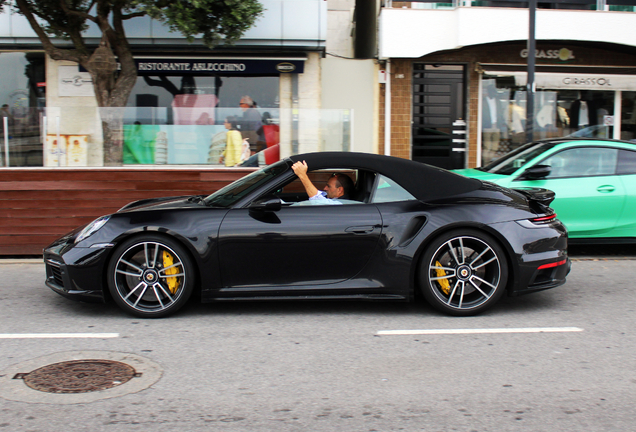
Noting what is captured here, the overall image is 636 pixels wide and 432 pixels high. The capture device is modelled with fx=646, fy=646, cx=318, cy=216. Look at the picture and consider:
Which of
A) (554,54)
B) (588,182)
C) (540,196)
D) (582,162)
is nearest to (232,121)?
(582,162)

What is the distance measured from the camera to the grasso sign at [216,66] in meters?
14.6

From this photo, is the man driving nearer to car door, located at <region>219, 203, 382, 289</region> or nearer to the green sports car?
car door, located at <region>219, 203, 382, 289</region>

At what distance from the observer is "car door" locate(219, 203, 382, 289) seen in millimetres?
5023

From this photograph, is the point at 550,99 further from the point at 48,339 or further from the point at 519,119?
the point at 48,339

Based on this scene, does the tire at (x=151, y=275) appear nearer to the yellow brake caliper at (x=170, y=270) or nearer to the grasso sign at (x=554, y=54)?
the yellow brake caliper at (x=170, y=270)

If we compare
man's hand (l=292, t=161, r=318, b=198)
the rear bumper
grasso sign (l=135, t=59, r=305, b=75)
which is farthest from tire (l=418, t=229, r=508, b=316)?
grasso sign (l=135, t=59, r=305, b=75)

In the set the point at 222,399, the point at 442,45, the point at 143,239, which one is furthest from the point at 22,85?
the point at 222,399

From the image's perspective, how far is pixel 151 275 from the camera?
5.06 metres

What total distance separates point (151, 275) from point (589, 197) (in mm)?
5297

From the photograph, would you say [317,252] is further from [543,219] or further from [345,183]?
[543,219]

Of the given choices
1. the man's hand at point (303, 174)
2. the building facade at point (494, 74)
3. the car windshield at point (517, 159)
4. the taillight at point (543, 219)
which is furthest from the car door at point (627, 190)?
the building facade at point (494, 74)

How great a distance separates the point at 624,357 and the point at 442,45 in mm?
11084

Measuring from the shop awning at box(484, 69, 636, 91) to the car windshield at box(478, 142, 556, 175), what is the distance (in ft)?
22.3

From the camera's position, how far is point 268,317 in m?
5.21
